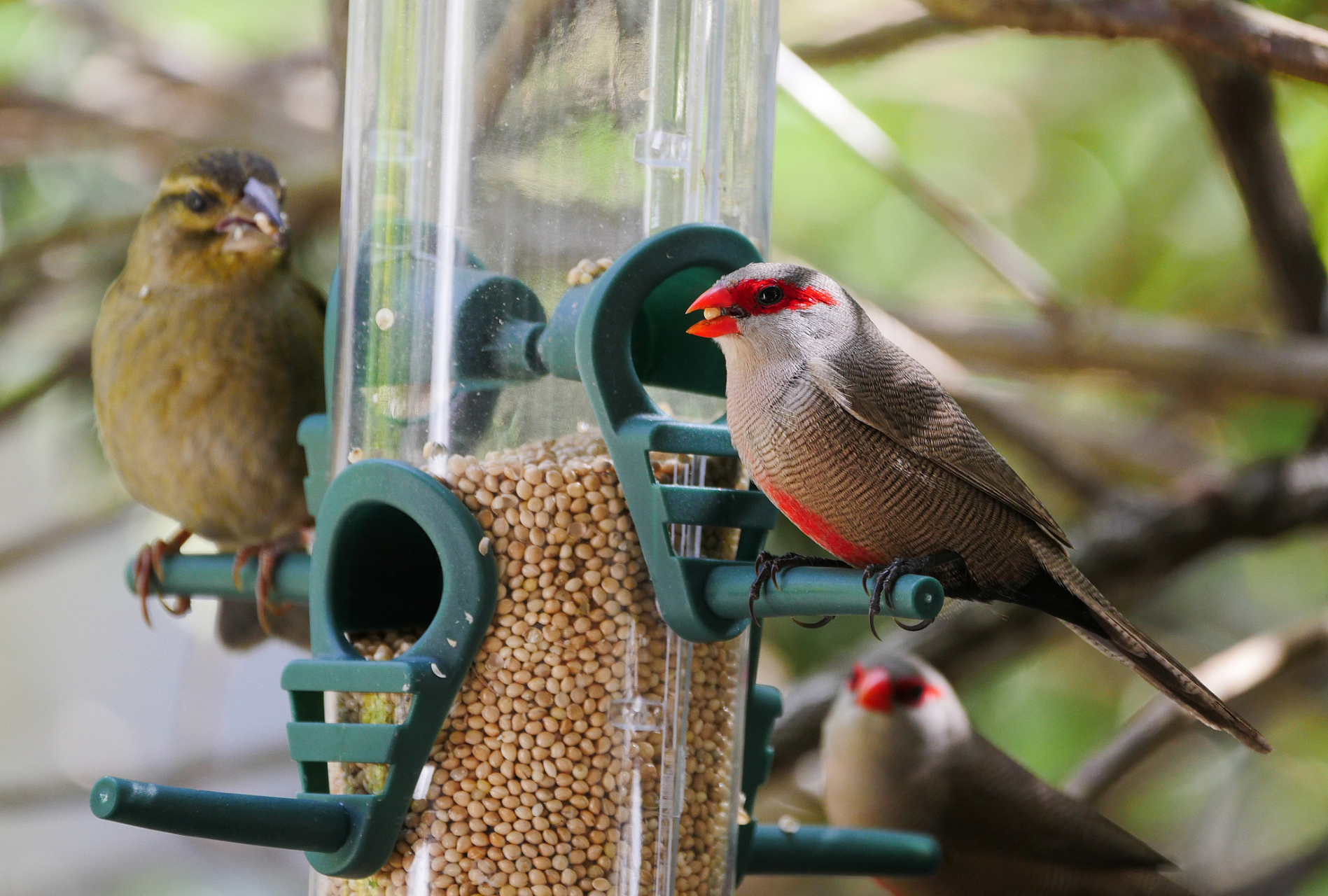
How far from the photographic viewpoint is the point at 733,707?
2695 millimetres

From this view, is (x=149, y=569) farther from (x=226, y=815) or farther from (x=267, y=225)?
(x=226, y=815)

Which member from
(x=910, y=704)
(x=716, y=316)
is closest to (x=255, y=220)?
(x=716, y=316)

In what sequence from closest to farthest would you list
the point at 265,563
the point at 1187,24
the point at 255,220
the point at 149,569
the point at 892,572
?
1. the point at 892,572
2. the point at 1187,24
3. the point at 265,563
4. the point at 255,220
5. the point at 149,569

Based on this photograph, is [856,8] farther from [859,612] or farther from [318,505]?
[859,612]

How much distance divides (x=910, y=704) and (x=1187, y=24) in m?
2.59

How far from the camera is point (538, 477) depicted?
2.51 metres

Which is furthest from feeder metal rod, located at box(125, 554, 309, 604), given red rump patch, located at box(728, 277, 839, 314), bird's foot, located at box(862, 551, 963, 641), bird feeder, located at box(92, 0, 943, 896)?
bird's foot, located at box(862, 551, 963, 641)

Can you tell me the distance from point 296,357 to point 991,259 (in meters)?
2.10

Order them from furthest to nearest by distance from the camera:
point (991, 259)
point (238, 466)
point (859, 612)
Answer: point (991, 259), point (238, 466), point (859, 612)

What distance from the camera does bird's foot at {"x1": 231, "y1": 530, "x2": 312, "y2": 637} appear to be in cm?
324

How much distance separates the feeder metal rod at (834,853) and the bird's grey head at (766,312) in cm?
107

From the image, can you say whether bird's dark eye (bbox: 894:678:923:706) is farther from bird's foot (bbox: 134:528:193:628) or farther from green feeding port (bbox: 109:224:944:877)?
bird's foot (bbox: 134:528:193:628)

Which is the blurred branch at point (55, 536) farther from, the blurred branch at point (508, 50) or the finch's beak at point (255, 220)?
the blurred branch at point (508, 50)

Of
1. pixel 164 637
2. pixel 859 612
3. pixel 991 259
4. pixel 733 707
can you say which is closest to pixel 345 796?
pixel 733 707
